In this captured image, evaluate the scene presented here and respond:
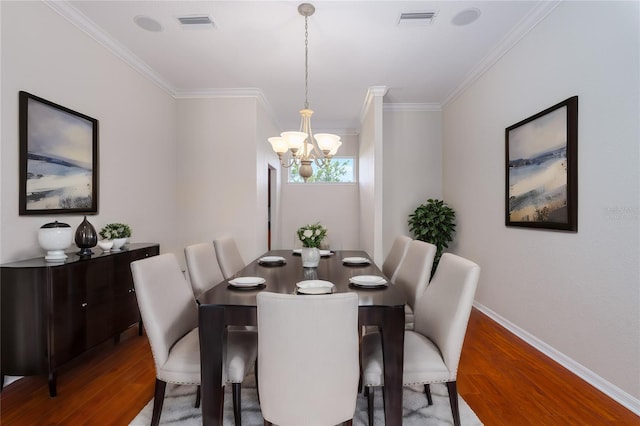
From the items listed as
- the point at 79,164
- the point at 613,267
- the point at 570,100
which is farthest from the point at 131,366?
the point at 570,100

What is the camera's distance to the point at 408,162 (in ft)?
17.7

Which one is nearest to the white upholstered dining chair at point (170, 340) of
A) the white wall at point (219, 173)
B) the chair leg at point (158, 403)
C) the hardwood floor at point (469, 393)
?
the chair leg at point (158, 403)

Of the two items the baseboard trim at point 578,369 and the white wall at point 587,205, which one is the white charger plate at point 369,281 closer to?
the white wall at point 587,205

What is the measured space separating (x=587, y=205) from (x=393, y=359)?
6.19 ft

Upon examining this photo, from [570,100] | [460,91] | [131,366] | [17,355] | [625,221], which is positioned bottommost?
[131,366]

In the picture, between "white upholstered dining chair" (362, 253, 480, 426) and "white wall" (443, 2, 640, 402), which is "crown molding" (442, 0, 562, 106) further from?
"white upholstered dining chair" (362, 253, 480, 426)

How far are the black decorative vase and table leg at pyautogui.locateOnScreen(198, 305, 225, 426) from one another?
63.7 inches

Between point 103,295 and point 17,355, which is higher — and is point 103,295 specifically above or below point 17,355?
above

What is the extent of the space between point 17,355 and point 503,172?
4312mm

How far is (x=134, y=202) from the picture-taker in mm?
3740

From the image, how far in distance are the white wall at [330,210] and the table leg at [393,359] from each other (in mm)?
5267

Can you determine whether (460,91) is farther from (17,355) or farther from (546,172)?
(17,355)

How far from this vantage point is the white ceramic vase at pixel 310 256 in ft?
8.03

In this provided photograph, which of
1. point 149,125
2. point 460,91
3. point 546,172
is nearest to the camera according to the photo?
point 546,172
